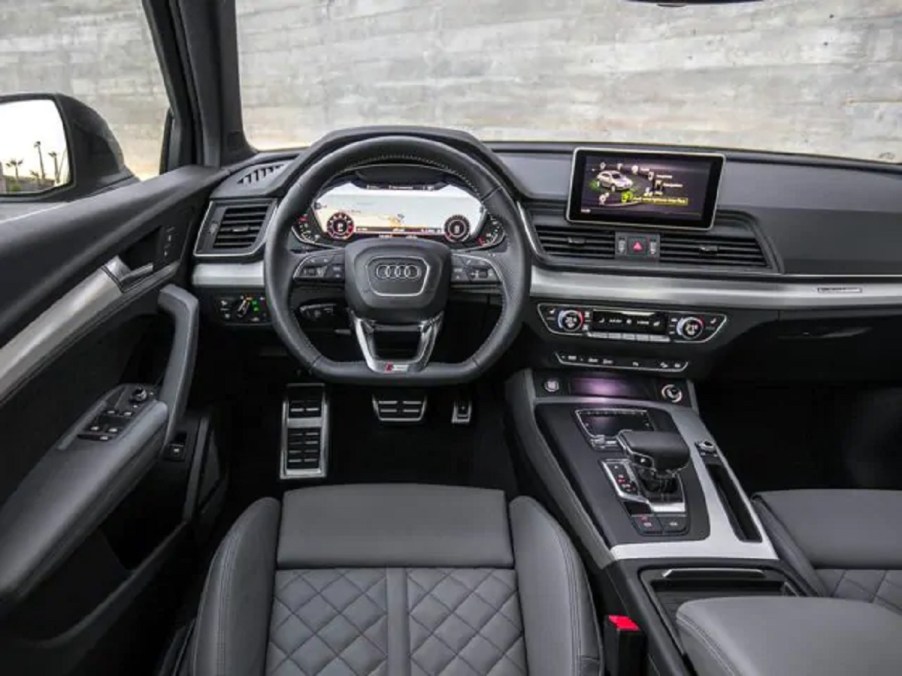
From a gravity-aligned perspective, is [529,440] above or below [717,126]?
below

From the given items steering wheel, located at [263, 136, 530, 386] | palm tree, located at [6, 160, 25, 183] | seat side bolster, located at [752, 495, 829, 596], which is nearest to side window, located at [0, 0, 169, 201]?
palm tree, located at [6, 160, 25, 183]

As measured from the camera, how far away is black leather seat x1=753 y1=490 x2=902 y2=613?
4.95ft

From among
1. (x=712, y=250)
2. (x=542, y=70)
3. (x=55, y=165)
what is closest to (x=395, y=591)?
(x=712, y=250)

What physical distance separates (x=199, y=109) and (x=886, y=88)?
195 centimetres

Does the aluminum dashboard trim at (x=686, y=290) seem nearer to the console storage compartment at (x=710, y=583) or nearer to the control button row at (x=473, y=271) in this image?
the control button row at (x=473, y=271)

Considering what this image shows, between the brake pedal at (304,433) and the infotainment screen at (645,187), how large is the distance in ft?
3.24

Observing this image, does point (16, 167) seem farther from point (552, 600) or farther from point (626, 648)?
point (626, 648)

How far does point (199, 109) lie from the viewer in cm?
219

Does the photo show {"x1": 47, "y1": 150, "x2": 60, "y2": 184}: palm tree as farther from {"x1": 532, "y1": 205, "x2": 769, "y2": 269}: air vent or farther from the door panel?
{"x1": 532, "y1": 205, "x2": 769, "y2": 269}: air vent

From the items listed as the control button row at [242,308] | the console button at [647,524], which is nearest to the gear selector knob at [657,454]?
the console button at [647,524]

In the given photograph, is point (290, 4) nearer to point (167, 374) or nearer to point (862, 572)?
point (167, 374)

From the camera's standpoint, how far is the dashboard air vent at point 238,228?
6.66 ft

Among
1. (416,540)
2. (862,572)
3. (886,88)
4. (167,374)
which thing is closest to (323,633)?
(416,540)

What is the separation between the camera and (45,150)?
1903 mm
